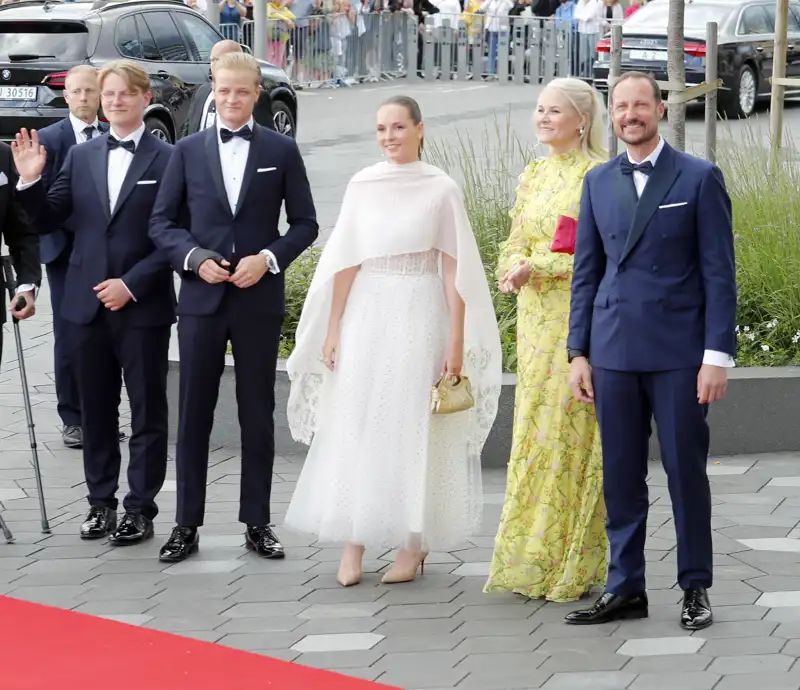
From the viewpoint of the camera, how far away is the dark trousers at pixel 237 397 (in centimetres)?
648

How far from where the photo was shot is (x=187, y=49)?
682 inches

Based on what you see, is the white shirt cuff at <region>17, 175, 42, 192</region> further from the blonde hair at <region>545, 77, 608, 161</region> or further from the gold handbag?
the blonde hair at <region>545, 77, 608, 161</region>

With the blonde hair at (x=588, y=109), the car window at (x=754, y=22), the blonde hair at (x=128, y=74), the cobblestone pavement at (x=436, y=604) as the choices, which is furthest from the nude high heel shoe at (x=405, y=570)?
the car window at (x=754, y=22)

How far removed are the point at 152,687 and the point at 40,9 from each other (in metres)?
12.8

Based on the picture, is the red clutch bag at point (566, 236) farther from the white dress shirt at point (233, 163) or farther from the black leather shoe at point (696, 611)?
the black leather shoe at point (696, 611)

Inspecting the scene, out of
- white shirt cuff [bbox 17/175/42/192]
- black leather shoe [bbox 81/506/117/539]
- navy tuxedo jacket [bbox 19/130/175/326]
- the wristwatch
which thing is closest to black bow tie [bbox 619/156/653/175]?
the wristwatch

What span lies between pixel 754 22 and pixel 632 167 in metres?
20.0

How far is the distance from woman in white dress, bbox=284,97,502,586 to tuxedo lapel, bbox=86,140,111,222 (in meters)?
1.10

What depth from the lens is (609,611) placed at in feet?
18.8

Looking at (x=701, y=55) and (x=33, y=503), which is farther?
(x=701, y=55)

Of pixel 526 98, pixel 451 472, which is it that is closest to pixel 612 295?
pixel 451 472

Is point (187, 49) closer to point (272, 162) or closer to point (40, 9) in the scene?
point (40, 9)

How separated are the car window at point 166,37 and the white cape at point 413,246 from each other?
11.3 m

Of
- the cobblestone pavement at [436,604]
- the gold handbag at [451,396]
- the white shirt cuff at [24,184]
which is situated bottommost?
the cobblestone pavement at [436,604]
